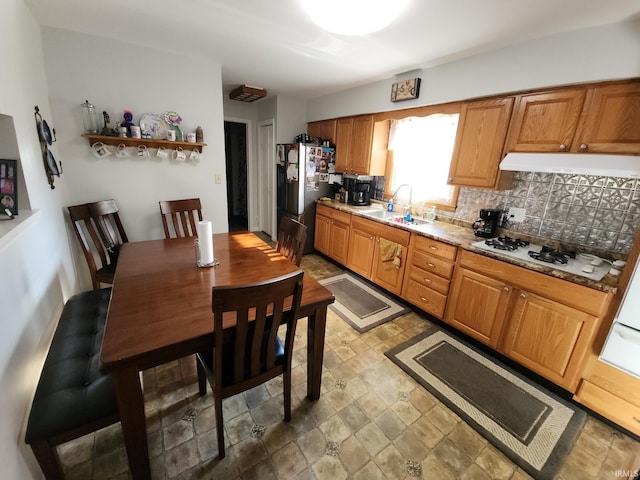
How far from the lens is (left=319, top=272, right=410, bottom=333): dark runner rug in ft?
8.43

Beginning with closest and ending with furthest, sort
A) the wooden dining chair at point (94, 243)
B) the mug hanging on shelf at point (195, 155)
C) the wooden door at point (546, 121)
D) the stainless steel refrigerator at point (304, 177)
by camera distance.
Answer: the wooden door at point (546, 121) → the wooden dining chair at point (94, 243) → the mug hanging on shelf at point (195, 155) → the stainless steel refrigerator at point (304, 177)

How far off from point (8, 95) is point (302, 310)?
1876 mm

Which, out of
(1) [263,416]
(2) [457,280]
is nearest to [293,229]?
(1) [263,416]

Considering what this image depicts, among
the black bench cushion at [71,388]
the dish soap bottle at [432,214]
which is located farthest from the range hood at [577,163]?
the black bench cushion at [71,388]

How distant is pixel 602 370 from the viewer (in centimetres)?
163

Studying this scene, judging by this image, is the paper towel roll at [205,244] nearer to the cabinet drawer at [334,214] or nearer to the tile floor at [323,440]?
the tile floor at [323,440]

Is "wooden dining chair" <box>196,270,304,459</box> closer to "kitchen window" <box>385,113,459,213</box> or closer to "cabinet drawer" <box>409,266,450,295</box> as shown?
"cabinet drawer" <box>409,266,450,295</box>

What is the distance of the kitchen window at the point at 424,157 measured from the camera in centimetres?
283

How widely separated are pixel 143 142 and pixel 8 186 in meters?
1.31

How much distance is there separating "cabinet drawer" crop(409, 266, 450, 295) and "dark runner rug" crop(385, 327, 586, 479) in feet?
1.48

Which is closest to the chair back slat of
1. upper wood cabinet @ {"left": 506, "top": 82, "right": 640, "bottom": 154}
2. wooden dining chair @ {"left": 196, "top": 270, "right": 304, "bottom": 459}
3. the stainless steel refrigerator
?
wooden dining chair @ {"left": 196, "top": 270, "right": 304, "bottom": 459}

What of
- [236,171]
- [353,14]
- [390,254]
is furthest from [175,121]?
[236,171]

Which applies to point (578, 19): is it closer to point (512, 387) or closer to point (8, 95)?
point (512, 387)

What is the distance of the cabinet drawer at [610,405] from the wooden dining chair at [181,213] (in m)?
3.22
